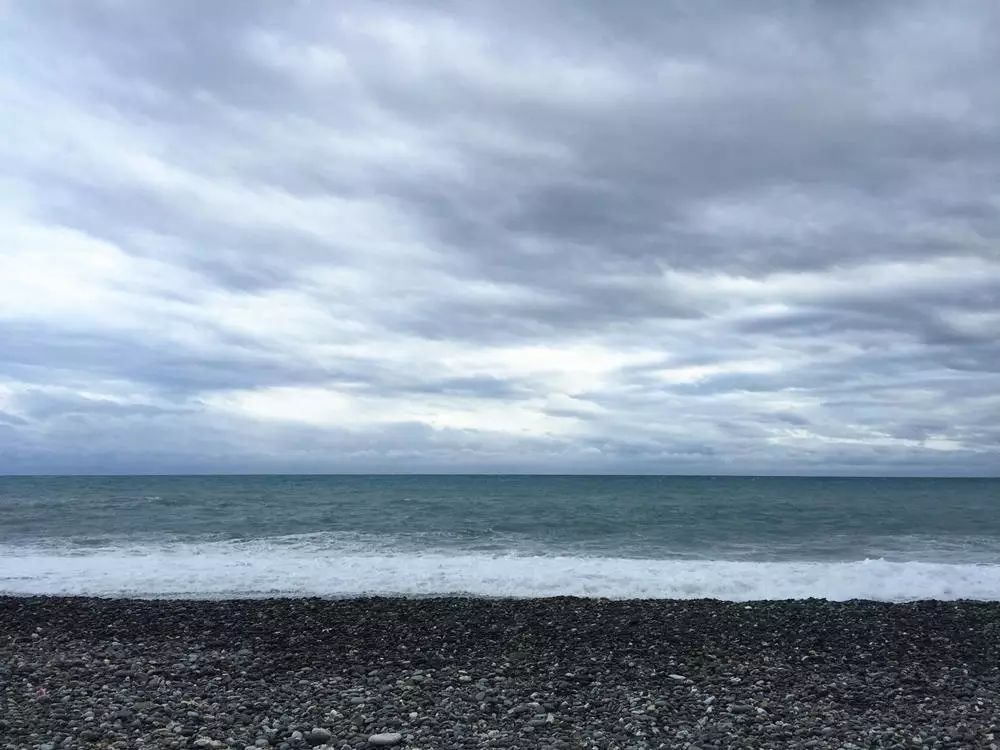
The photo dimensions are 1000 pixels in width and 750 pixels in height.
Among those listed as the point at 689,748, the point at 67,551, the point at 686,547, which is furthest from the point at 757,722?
the point at 67,551

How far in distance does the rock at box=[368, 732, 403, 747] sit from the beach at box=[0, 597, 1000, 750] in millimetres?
24

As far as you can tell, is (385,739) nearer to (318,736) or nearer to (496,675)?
(318,736)

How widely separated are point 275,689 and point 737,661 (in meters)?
6.55

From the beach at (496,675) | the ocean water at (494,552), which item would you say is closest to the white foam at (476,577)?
the ocean water at (494,552)

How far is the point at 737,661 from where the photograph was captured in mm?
11102

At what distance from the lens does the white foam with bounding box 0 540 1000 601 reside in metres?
17.4

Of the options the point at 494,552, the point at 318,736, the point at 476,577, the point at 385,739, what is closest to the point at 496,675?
the point at 385,739

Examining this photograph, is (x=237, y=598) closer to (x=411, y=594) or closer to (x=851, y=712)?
(x=411, y=594)

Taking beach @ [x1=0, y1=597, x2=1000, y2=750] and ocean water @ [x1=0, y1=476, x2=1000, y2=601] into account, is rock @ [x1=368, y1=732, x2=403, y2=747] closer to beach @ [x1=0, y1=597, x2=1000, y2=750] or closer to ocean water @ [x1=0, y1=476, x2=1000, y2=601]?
beach @ [x1=0, y1=597, x2=1000, y2=750]

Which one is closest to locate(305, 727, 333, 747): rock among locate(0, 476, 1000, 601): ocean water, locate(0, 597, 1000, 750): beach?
locate(0, 597, 1000, 750): beach

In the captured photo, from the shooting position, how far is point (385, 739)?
8.02m

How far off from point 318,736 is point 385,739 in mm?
734

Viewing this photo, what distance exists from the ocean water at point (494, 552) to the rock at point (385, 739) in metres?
9.06

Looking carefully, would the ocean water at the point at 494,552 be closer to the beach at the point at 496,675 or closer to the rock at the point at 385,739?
the beach at the point at 496,675
